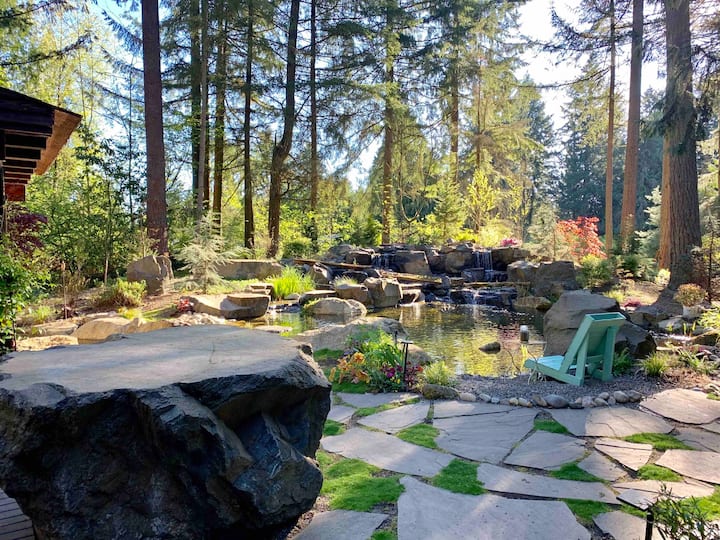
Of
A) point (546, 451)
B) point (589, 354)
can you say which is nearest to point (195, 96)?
point (589, 354)

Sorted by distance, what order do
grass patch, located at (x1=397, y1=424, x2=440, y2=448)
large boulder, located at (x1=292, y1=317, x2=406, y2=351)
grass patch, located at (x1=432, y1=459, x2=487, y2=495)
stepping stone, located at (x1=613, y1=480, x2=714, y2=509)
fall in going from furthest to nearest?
large boulder, located at (x1=292, y1=317, x2=406, y2=351) < grass patch, located at (x1=397, y1=424, x2=440, y2=448) < grass patch, located at (x1=432, y1=459, x2=487, y2=495) < stepping stone, located at (x1=613, y1=480, x2=714, y2=509)

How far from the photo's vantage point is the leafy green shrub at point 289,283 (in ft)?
35.0

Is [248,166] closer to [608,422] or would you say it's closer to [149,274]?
[149,274]

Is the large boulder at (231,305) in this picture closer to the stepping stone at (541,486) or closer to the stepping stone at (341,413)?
the stepping stone at (341,413)

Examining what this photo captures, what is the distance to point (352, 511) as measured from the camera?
6.97ft

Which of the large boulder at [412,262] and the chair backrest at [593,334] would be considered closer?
the chair backrest at [593,334]

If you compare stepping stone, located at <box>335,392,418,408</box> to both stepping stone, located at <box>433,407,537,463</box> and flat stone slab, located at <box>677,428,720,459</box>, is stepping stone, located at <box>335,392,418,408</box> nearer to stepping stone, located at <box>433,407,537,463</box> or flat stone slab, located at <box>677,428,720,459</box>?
stepping stone, located at <box>433,407,537,463</box>

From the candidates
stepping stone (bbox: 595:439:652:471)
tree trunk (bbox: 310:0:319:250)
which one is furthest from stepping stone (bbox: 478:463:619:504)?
tree trunk (bbox: 310:0:319:250)

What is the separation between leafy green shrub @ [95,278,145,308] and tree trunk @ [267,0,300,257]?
234 inches

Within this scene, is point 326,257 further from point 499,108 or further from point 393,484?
point 393,484

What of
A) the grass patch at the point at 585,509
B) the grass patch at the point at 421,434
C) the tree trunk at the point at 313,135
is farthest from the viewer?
the tree trunk at the point at 313,135

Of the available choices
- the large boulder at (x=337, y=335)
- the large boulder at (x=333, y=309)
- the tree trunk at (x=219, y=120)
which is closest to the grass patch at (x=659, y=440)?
the large boulder at (x=337, y=335)

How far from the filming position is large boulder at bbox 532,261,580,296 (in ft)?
37.3

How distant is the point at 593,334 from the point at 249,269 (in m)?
9.01
